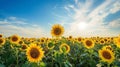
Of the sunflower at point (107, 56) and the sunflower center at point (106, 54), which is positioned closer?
the sunflower at point (107, 56)

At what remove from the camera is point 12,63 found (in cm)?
915

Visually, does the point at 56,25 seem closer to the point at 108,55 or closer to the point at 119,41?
the point at 119,41

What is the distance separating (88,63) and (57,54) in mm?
2281

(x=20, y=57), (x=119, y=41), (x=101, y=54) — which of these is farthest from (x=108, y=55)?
(x=20, y=57)

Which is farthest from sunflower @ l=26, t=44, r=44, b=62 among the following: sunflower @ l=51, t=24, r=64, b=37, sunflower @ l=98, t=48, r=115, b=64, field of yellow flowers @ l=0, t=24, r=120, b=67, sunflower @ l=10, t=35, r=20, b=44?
sunflower @ l=10, t=35, r=20, b=44

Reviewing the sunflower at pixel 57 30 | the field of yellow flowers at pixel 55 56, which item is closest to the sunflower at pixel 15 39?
the field of yellow flowers at pixel 55 56

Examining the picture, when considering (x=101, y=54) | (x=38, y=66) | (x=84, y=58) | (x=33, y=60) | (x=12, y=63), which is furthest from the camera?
(x=84, y=58)

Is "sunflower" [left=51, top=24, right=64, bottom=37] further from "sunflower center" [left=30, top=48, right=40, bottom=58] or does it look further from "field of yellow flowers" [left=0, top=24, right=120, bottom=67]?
"sunflower center" [left=30, top=48, right=40, bottom=58]

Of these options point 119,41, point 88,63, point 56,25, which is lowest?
point 88,63

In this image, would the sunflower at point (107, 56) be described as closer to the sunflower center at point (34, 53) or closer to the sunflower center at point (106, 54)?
the sunflower center at point (106, 54)

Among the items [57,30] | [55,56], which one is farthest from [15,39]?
[55,56]

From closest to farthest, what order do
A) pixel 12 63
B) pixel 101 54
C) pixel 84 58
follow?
pixel 101 54
pixel 12 63
pixel 84 58

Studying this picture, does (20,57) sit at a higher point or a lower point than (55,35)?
lower

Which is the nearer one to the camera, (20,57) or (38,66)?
(38,66)
